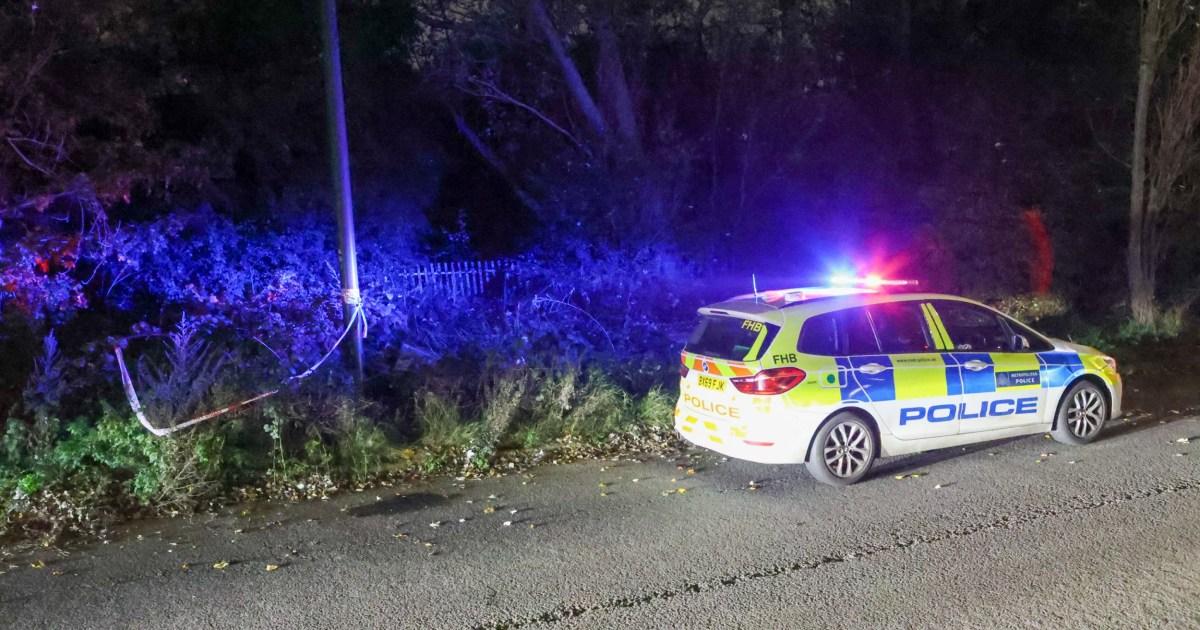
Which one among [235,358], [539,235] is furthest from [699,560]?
[539,235]

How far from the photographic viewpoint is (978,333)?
27.6ft

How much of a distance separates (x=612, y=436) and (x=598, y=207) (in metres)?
6.60

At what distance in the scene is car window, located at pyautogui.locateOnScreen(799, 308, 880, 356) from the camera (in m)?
7.19

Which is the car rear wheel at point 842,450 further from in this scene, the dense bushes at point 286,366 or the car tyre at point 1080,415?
the dense bushes at point 286,366

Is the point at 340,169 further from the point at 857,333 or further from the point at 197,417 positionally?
the point at 857,333

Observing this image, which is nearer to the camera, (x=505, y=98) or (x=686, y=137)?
(x=505, y=98)

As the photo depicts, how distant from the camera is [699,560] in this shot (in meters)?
5.68

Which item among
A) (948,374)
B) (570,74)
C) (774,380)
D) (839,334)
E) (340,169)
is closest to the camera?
(774,380)

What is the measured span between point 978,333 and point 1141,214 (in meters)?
8.68

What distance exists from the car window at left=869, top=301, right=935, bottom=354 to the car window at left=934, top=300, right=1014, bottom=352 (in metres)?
0.26

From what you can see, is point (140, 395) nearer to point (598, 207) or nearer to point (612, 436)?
point (612, 436)

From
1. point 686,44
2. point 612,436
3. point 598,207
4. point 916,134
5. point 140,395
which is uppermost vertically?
point 686,44

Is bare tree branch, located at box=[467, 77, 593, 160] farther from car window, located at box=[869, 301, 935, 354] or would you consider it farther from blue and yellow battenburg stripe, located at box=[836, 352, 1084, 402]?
blue and yellow battenburg stripe, located at box=[836, 352, 1084, 402]

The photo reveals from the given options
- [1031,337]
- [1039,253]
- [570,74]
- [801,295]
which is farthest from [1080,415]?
[570,74]
